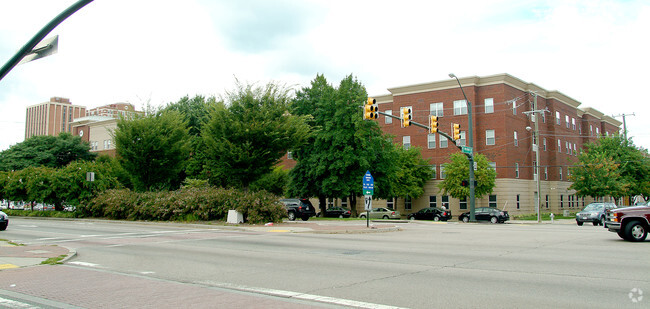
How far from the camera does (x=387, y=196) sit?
44.6 m

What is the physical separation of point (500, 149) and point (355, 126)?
58.0 feet

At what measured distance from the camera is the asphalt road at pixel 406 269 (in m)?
7.38

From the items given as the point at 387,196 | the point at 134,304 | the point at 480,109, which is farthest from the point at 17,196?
the point at 480,109

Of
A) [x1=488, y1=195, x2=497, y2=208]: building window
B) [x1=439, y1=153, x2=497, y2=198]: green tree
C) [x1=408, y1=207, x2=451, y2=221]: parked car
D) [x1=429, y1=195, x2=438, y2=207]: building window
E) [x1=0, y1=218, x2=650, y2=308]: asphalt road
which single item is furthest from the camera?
[x1=429, y1=195, x2=438, y2=207]: building window

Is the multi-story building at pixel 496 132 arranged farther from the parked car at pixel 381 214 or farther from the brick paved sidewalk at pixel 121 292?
the brick paved sidewalk at pixel 121 292

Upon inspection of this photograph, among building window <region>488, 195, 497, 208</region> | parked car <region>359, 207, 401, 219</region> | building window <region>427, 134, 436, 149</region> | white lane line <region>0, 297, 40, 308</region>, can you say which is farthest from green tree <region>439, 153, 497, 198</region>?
white lane line <region>0, 297, 40, 308</region>

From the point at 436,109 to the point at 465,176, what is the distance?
992cm

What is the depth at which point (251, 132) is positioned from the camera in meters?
25.8

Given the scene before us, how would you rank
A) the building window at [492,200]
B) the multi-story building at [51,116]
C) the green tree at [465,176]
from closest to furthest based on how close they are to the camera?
1. the green tree at [465,176]
2. the building window at [492,200]
3. the multi-story building at [51,116]

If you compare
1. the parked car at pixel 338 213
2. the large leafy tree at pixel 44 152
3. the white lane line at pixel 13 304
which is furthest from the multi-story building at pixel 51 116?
the white lane line at pixel 13 304

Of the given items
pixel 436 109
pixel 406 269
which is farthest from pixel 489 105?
pixel 406 269

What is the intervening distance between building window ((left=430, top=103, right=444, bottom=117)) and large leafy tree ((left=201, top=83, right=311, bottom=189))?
26.5m

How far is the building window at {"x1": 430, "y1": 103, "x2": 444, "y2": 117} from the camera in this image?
50.4 metres
